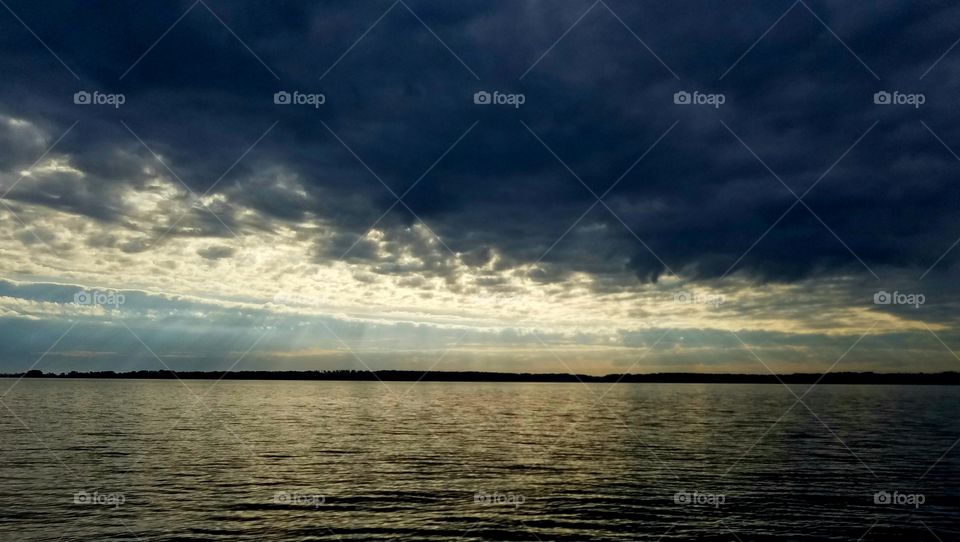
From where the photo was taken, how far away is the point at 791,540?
97.5 ft

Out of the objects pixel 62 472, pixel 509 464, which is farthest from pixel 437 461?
pixel 62 472

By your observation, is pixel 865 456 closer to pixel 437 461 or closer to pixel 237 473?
pixel 437 461

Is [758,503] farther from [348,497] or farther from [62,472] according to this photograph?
[62,472]

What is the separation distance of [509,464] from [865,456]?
107 feet

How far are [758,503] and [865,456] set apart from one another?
2501 cm

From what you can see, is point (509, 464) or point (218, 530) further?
point (509, 464)

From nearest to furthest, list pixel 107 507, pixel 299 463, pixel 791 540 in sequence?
pixel 791 540 → pixel 107 507 → pixel 299 463

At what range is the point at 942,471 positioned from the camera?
47656mm

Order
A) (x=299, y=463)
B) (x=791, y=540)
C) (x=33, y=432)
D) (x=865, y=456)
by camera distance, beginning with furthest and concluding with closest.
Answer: (x=33, y=432)
(x=865, y=456)
(x=299, y=463)
(x=791, y=540)

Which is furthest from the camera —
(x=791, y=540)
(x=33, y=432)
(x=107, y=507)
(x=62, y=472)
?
(x=33, y=432)

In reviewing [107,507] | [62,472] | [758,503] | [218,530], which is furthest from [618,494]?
[62,472]

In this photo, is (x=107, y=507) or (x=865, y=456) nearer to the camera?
(x=107, y=507)

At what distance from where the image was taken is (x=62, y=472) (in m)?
45.1

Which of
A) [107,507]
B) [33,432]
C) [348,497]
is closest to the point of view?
[107,507]
